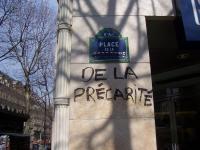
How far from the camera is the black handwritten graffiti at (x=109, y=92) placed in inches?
248

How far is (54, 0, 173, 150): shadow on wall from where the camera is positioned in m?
6.00

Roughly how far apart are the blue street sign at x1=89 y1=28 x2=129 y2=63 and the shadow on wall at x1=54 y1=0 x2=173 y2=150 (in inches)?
4.0

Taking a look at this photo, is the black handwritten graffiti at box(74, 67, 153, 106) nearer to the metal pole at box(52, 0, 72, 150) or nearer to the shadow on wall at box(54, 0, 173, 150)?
the shadow on wall at box(54, 0, 173, 150)

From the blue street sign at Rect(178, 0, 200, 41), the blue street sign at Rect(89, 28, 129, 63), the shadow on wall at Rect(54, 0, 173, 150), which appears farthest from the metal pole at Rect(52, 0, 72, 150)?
the blue street sign at Rect(178, 0, 200, 41)

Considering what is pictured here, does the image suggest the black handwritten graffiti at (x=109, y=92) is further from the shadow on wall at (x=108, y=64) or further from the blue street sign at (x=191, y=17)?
the blue street sign at (x=191, y=17)

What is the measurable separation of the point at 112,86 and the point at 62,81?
0.96 meters

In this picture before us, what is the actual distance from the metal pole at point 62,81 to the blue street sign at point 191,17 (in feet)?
7.52

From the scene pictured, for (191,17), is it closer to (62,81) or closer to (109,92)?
(109,92)

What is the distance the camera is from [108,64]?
255 inches

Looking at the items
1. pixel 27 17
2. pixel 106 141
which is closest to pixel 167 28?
pixel 106 141

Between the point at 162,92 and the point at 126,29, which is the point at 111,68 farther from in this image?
the point at 162,92

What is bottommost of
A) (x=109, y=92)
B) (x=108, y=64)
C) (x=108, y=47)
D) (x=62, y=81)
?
(x=109, y=92)

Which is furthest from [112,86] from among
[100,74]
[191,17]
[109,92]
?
[191,17]

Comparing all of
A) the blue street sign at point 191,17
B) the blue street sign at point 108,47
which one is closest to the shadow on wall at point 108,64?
the blue street sign at point 108,47
